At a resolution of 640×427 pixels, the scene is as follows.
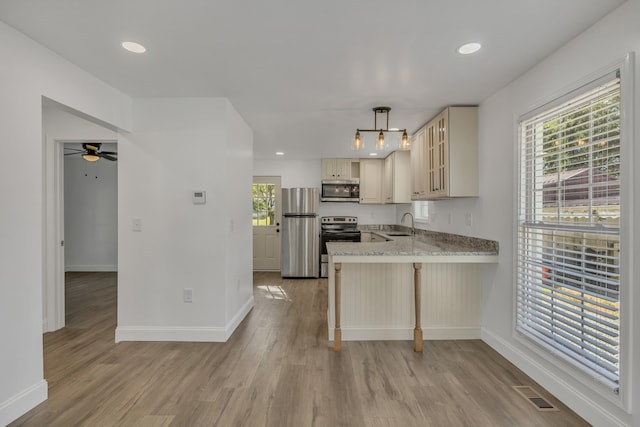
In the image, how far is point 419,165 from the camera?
3.98m

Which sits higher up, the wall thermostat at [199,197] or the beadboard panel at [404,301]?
the wall thermostat at [199,197]

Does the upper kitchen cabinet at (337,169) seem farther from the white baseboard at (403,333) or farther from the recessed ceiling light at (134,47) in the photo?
the recessed ceiling light at (134,47)

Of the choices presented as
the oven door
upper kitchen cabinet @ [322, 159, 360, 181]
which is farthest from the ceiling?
the oven door

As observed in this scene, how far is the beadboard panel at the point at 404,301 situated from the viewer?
10.3ft

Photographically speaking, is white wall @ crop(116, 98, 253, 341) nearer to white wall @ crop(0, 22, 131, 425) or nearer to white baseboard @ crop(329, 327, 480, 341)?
white wall @ crop(0, 22, 131, 425)

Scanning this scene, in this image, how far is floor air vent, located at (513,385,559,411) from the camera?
6.67 ft

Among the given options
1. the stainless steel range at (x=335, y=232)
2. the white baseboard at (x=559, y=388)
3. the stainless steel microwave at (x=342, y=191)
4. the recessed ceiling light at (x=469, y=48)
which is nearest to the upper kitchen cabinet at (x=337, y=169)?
the stainless steel microwave at (x=342, y=191)

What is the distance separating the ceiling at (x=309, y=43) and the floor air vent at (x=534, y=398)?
7.59 ft

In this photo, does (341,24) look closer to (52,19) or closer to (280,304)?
(52,19)

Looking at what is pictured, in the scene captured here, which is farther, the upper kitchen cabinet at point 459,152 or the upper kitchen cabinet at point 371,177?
the upper kitchen cabinet at point 371,177

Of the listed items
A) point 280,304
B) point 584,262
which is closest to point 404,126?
point 584,262

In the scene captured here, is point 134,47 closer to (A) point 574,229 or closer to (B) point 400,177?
(A) point 574,229

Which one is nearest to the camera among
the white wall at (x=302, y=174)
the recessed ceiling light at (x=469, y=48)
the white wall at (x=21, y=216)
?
the white wall at (x=21, y=216)

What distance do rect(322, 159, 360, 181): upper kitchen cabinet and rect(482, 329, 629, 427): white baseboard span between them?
3.97m
